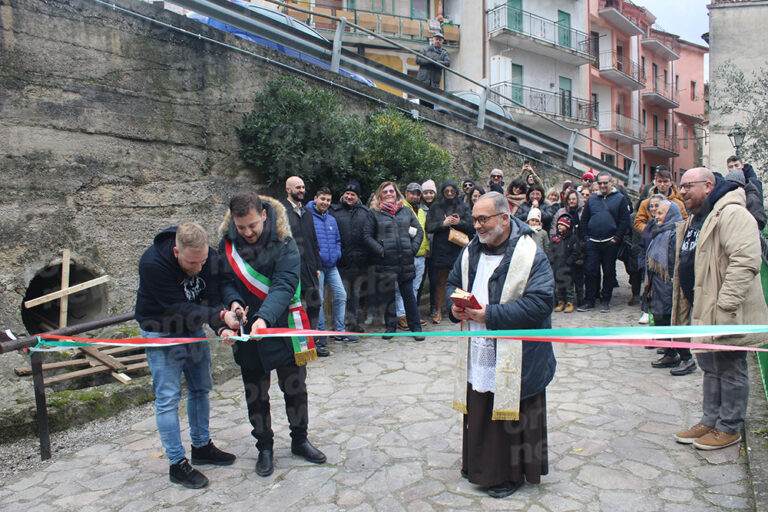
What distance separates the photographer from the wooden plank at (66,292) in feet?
19.4

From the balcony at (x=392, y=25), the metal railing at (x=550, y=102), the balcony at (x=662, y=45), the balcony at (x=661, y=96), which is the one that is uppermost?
the balcony at (x=662, y=45)

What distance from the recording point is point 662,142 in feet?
133

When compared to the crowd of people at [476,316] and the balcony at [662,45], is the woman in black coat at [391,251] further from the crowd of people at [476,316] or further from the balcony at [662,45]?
the balcony at [662,45]

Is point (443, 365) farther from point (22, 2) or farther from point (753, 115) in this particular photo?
point (753, 115)

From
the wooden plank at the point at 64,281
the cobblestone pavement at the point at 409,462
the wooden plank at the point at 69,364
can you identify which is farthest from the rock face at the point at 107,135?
the cobblestone pavement at the point at 409,462

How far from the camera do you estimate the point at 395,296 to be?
311 inches

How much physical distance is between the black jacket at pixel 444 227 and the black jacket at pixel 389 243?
0.73 meters

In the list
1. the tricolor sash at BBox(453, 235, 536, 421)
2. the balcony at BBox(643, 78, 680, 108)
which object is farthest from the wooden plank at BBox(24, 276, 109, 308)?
the balcony at BBox(643, 78, 680, 108)

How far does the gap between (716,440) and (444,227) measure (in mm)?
4736

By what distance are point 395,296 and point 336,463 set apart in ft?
12.6

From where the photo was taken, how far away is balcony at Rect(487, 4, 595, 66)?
2844 cm

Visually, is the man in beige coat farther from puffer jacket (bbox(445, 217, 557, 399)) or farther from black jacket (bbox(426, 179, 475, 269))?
black jacket (bbox(426, 179, 475, 269))

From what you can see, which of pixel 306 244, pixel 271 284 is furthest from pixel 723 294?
pixel 306 244

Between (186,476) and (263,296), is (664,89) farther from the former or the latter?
(186,476)
